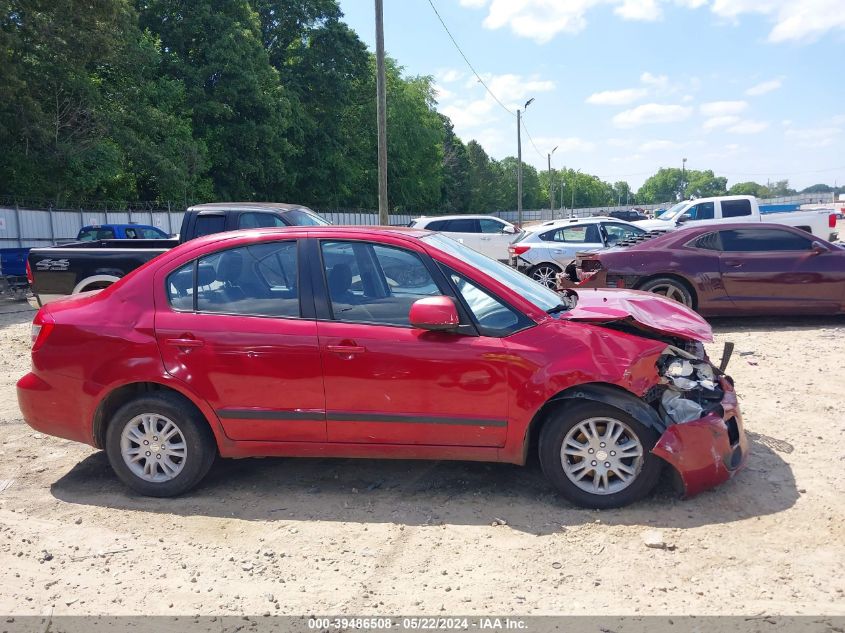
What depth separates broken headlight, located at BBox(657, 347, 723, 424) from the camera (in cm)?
402

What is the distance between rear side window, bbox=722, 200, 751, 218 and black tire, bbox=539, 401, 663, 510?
1639 cm

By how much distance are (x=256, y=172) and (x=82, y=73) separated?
14.3 metres

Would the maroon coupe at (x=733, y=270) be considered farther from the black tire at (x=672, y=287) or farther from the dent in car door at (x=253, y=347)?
the dent in car door at (x=253, y=347)

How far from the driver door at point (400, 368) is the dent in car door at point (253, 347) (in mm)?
144

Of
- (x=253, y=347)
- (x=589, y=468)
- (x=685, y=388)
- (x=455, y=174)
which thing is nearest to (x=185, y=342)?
(x=253, y=347)

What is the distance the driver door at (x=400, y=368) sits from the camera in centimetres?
408

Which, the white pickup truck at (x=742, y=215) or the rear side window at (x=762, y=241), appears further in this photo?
the white pickup truck at (x=742, y=215)

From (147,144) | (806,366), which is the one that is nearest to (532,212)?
(147,144)

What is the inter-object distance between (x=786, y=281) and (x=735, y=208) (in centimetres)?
1023

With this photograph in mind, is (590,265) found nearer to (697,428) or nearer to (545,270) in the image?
(545,270)

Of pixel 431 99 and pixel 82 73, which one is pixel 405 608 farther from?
pixel 431 99

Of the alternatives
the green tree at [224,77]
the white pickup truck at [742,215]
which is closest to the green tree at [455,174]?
the green tree at [224,77]

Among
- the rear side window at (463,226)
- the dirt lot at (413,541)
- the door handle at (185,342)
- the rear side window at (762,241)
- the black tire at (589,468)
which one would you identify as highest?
the rear side window at (463,226)

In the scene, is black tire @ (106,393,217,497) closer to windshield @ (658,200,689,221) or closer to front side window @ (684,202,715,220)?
front side window @ (684,202,715,220)
